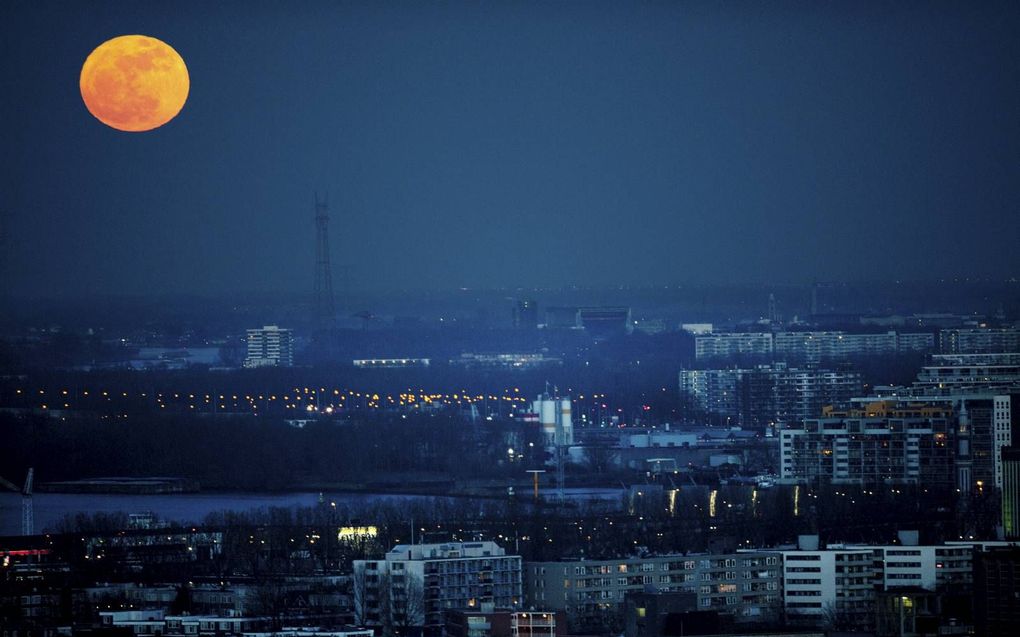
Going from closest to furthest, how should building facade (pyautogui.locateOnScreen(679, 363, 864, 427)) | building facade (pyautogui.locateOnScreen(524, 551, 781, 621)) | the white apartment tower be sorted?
1. building facade (pyautogui.locateOnScreen(524, 551, 781, 621))
2. building facade (pyautogui.locateOnScreen(679, 363, 864, 427))
3. the white apartment tower

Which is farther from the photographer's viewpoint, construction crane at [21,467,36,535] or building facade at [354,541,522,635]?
construction crane at [21,467,36,535]

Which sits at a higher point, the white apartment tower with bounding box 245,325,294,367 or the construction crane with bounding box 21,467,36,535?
the white apartment tower with bounding box 245,325,294,367

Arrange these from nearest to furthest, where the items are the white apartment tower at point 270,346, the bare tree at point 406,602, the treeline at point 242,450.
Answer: the bare tree at point 406,602 < the treeline at point 242,450 < the white apartment tower at point 270,346

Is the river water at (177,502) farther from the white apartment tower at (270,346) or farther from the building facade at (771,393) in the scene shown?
the white apartment tower at (270,346)

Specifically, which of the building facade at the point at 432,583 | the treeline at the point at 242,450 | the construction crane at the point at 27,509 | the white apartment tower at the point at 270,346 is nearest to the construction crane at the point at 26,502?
the construction crane at the point at 27,509

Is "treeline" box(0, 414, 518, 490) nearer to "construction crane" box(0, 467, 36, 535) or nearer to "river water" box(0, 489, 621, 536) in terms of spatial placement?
"construction crane" box(0, 467, 36, 535)

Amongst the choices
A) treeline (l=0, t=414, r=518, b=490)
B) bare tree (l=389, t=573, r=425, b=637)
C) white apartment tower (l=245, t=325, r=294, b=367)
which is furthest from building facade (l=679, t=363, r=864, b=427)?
bare tree (l=389, t=573, r=425, b=637)

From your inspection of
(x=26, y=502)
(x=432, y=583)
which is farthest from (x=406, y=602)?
(x=26, y=502)

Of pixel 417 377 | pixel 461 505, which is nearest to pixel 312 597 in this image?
pixel 461 505

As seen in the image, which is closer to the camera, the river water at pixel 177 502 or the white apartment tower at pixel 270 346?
the river water at pixel 177 502
